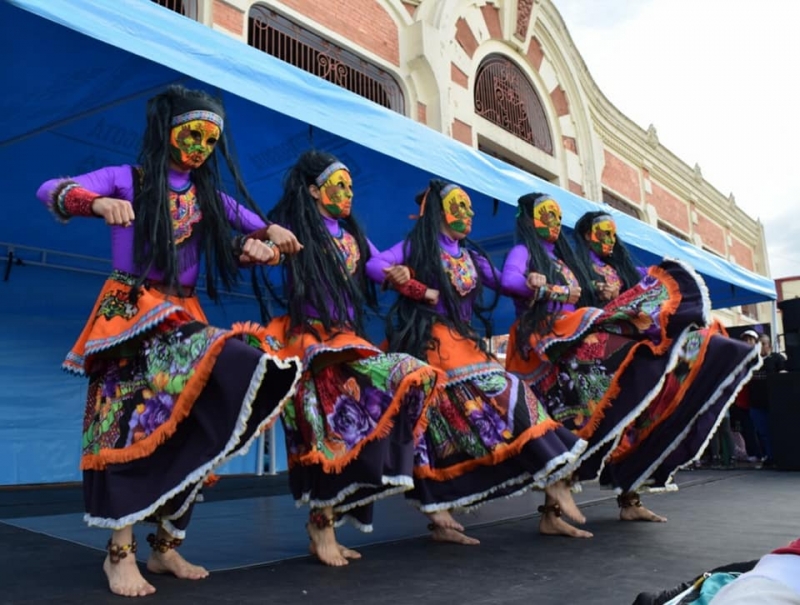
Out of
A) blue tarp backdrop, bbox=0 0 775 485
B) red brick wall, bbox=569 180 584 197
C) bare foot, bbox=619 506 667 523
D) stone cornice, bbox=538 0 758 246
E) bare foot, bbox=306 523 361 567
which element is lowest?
bare foot, bbox=619 506 667 523

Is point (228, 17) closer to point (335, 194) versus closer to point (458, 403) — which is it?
point (335, 194)

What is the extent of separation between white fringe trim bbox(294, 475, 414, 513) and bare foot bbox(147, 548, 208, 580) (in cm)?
44

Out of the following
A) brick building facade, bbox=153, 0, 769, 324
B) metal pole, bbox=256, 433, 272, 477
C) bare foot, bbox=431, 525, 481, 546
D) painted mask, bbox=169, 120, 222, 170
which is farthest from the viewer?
brick building facade, bbox=153, 0, 769, 324

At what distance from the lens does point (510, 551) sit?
2.51 m

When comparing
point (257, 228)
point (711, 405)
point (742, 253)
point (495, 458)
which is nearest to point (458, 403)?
point (495, 458)

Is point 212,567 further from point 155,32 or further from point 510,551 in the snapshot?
point 155,32

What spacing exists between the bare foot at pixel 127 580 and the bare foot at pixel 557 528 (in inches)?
63.4

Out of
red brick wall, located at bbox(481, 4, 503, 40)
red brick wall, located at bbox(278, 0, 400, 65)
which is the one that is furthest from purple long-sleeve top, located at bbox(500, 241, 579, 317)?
red brick wall, located at bbox(481, 4, 503, 40)

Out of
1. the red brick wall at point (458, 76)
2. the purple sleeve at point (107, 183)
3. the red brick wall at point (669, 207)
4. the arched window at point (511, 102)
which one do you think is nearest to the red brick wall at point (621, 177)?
the red brick wall at point (669, 207)

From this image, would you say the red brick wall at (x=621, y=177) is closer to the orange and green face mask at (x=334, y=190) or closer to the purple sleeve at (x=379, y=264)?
the purple sleeve at (x=379, y=264)

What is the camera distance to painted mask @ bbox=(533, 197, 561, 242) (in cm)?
328

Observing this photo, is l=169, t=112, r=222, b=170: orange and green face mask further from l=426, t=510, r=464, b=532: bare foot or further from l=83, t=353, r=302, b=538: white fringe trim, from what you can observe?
l=426, t=510, r=464, b=532: bare foot

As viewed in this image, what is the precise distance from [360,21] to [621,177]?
233 inches

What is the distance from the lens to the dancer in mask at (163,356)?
6.11 feet
